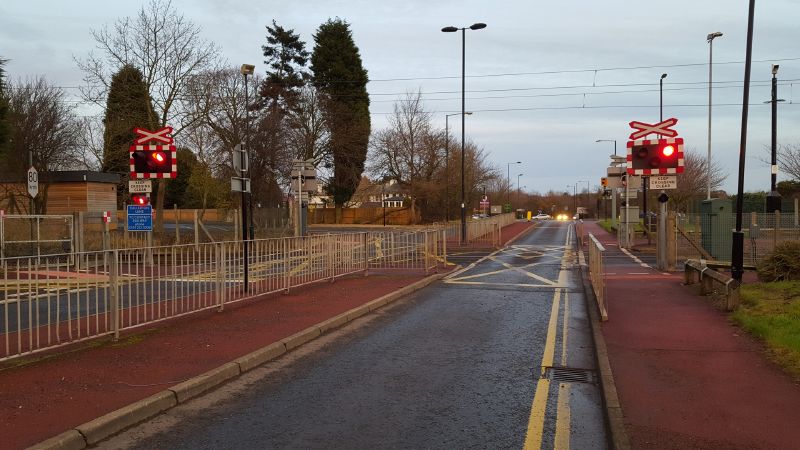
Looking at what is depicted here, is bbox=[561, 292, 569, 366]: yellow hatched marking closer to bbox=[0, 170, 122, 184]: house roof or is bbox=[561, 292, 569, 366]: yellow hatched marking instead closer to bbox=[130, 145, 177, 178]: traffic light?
bbox=[130, 145, 177, 178]: traffic light

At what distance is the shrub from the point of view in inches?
466

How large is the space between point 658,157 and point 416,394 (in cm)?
1199

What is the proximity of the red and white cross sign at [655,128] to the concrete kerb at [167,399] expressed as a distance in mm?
10698

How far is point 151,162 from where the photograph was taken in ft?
45.4

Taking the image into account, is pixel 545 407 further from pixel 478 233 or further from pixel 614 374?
pixel 478 233

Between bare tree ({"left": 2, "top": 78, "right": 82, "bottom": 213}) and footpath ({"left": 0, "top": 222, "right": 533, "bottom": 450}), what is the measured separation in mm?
22339

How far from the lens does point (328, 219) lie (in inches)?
2440

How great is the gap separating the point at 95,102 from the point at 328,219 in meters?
38.4

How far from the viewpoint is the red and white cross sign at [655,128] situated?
15.3m

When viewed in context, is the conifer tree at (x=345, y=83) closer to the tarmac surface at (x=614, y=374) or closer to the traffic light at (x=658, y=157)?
the traffic light at (x=658, y=157)

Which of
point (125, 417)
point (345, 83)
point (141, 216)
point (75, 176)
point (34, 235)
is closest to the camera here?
point (125, 417)

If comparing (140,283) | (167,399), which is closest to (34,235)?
(140,283)

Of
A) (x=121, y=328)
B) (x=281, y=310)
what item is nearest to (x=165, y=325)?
(x=121, y=328)

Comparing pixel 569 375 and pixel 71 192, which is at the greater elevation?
pixel 71 192
